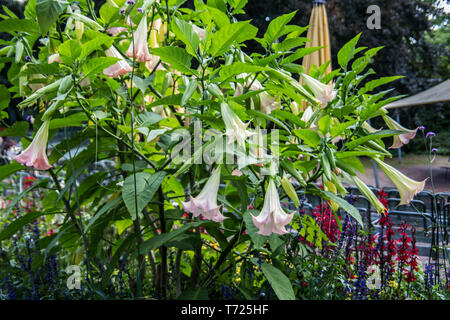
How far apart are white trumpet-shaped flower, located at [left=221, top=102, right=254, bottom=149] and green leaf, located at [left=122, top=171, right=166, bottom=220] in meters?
0.25

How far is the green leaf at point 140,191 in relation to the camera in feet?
2.95

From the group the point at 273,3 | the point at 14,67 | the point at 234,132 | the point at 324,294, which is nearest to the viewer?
the point at 234,132

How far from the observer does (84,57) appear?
0.85m

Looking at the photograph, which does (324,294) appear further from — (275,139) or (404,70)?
(404,70)

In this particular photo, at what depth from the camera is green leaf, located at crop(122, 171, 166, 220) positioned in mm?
900

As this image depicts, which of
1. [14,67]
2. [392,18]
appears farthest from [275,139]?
[392,18]

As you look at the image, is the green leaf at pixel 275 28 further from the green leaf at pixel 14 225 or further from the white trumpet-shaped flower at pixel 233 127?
the green leaf at pixel 14 225

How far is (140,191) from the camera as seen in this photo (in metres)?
0.93

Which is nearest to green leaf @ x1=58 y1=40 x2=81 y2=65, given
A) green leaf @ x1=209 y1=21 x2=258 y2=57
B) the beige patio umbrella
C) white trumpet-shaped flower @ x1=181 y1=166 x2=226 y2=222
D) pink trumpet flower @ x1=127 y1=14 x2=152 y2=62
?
pink trumpet flower @ x1=127 y1=14 x2=152 y2=62

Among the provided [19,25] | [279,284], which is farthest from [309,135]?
[19,25]

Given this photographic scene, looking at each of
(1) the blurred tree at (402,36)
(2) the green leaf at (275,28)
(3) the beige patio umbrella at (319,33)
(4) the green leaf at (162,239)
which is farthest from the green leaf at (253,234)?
(3) the beige patio umbrella at (319,33)

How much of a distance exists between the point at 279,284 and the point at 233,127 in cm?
46
